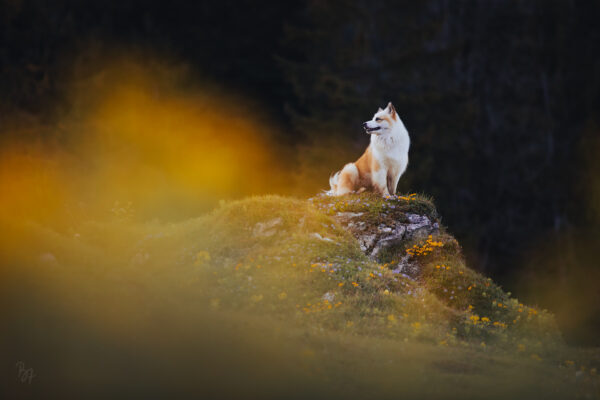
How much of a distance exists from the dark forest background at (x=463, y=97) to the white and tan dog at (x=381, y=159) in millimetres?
8133

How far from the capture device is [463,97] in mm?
27438

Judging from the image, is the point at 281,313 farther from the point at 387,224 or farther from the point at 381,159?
the point at 381,159

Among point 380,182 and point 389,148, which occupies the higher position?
point 389,148

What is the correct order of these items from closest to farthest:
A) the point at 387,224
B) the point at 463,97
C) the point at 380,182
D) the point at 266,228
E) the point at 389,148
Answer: the point at 266,228
the point at 387,224
the point at 389,148
the point at 380,182
the point at 463,97

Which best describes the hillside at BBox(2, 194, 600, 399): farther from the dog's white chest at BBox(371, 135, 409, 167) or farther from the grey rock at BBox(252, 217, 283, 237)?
the dog's white chest at BBox(371, 135, 409, 167)

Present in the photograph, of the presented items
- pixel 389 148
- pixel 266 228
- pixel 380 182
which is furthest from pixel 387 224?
pixel 266 228

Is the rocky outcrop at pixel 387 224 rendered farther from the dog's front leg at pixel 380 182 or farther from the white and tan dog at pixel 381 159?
the white and tan dog at pixel 381 159

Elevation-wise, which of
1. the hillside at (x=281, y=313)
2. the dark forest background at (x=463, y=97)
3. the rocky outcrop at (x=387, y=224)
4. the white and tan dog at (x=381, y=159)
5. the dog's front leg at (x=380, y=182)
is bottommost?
the hillside at (x=281, y=313)

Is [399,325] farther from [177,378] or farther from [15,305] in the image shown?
[15,305]

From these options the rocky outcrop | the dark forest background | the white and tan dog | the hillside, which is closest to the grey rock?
the hillside

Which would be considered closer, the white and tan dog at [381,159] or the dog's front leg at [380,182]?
the white and tan dog at [381,159]

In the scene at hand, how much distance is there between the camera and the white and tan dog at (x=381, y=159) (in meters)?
14.7

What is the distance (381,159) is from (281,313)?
5790 mm

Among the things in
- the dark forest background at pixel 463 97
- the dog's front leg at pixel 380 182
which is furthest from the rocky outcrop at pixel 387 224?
the dark forest background at pixel 463 97
